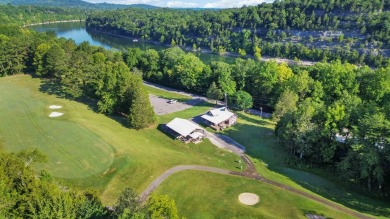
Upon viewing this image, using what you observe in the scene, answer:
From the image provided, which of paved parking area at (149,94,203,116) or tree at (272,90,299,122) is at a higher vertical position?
tree at (272,90,299,122)

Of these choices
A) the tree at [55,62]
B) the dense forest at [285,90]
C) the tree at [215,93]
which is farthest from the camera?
Answer: the tree at [55,62]

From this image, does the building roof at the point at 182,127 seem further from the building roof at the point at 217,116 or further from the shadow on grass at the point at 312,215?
the shadow on grass at the point at 312,215

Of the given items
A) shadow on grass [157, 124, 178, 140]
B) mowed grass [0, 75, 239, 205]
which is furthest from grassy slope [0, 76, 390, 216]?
shadow on grass [157, 124, 178, 140]

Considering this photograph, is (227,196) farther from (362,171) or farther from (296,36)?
(296,36)

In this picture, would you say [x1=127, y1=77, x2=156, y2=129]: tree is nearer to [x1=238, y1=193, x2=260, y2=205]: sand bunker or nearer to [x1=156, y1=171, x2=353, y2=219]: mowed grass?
[x1=156, y1=171, x2=353, y2=219]: mowed grass

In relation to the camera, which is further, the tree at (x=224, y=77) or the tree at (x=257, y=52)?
the tree at (x=257, y=52)

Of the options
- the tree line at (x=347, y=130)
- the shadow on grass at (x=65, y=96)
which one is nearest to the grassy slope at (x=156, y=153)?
the shadow on grass at (x=65, y=96)

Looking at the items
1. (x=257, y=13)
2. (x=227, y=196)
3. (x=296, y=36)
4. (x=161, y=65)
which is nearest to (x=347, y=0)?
(x=296, y=36)
